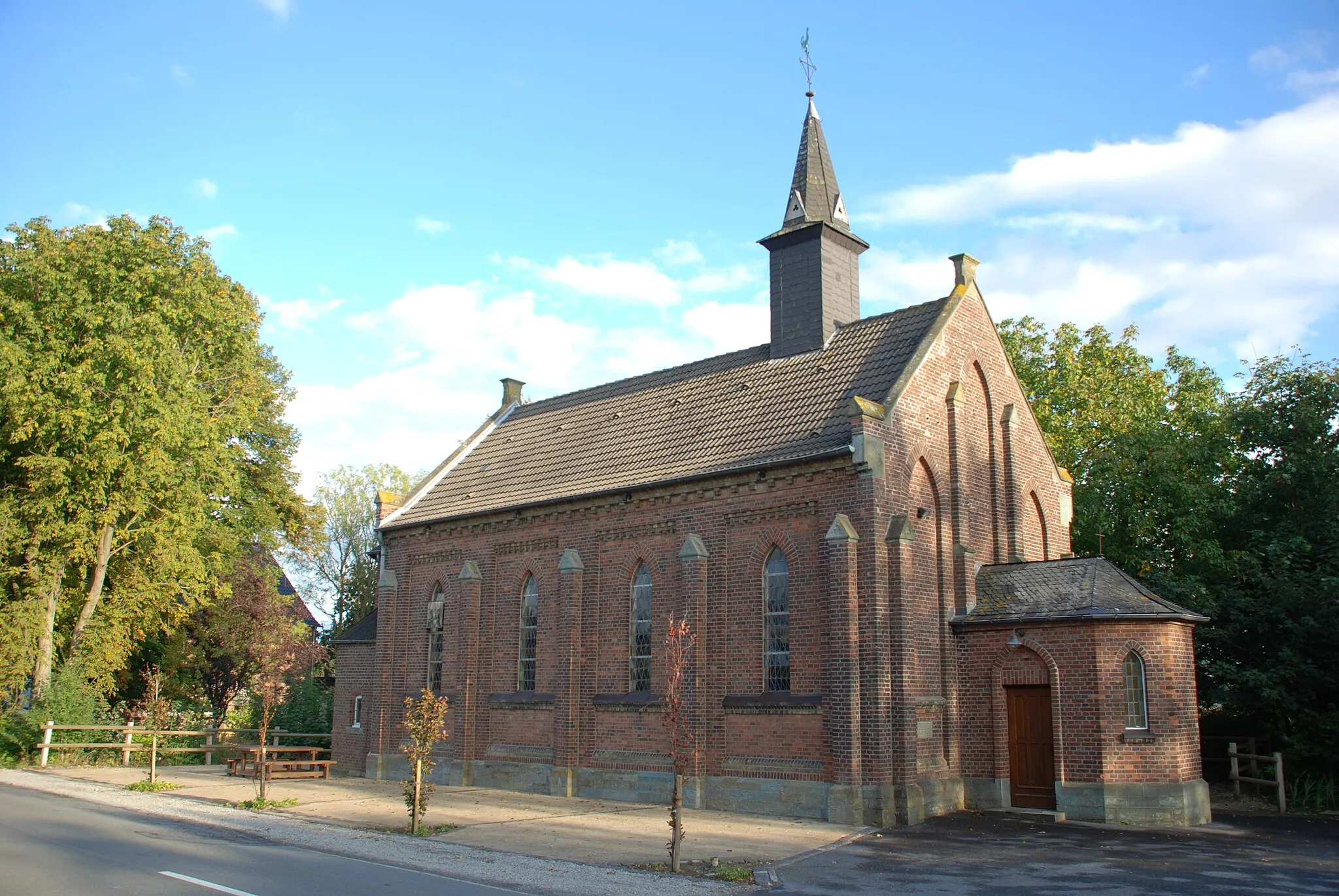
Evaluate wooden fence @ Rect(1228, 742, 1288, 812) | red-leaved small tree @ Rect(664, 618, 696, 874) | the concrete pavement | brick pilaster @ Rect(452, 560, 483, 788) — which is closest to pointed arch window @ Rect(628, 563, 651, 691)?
the concrete pavement

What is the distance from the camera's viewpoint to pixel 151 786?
850 inches

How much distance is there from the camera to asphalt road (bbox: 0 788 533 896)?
10.5 meters

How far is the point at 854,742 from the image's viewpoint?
56.6 feet

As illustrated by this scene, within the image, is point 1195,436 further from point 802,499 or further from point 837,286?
point 802,499

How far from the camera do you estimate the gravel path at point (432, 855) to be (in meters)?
11.5

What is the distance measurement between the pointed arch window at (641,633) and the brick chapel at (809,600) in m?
0.05

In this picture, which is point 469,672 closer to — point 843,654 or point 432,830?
point 432,830

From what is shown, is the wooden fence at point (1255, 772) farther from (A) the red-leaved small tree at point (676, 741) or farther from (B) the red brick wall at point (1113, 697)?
(A) the red-leaved small tree at point (676, 741)

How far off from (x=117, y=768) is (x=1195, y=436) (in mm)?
31607

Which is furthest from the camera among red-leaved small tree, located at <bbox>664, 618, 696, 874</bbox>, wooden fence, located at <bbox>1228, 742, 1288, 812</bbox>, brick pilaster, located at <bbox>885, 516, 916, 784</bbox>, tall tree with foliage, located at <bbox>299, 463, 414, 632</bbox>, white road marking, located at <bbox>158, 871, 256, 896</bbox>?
tall tree with foliage, located at <bbox>299, 463, 414, 632</bbox>

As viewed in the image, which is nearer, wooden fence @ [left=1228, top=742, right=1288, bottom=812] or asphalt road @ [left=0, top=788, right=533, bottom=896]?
asphalt road @ [left=0, top=788, right=533, bottom=896]

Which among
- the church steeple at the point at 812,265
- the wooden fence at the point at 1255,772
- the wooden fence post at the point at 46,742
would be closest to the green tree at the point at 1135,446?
the wooden fence at the point at 1255,772

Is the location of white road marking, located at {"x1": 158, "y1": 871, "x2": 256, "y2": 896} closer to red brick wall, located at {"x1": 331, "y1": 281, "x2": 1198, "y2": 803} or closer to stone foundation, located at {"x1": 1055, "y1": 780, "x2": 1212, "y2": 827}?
red brick wall, located at {"x1": 331, "y1": 281, "x2": 1198, "y2": 803}

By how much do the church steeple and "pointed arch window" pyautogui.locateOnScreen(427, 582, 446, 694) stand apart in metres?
11.1
